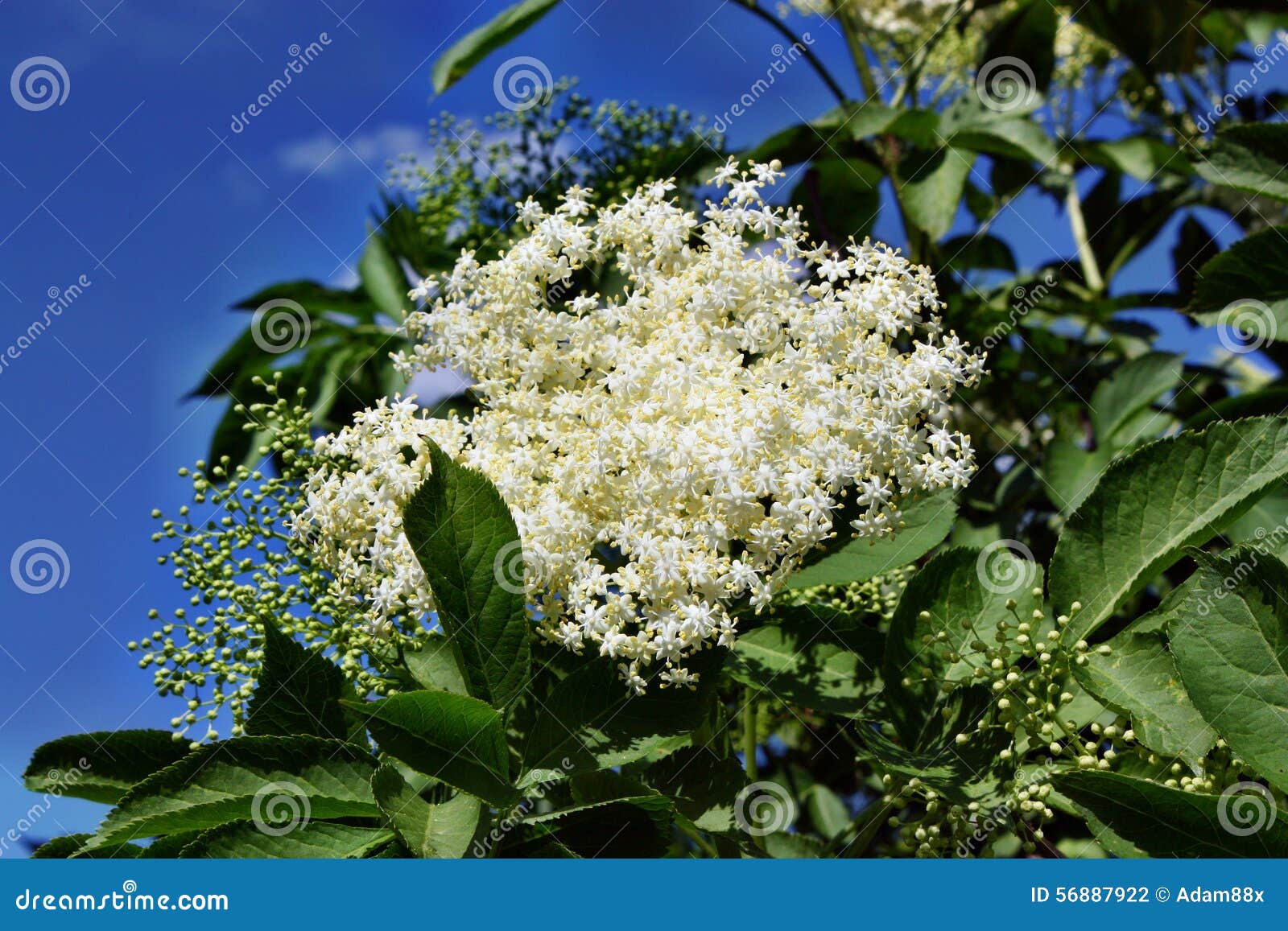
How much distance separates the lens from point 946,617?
1669 millimetres

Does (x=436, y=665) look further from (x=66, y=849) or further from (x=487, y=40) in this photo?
(x=487, y=40)

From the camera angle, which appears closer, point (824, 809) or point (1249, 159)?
point (1249, 159)

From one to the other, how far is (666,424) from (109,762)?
1.06m

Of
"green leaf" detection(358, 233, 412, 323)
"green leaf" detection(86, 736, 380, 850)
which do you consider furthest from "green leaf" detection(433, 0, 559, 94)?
"green leaf" detection(86, 736, 380, 850)

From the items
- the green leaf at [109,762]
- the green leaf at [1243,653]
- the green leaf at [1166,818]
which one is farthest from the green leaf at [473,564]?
the green leaf at [1243,653]

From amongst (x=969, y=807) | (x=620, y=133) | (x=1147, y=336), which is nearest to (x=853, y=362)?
(x=969, y=807)

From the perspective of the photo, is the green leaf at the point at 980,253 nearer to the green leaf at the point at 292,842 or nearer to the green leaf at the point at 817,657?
the green leaf at the point at 817,657

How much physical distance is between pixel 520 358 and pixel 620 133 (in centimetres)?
156

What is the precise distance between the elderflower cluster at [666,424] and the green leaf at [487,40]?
1.13 metres

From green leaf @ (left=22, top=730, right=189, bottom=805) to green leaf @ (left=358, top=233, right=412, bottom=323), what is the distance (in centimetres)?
152

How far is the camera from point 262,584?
1.75 m

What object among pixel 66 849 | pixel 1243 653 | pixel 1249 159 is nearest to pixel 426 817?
Answer: pixel 66 849

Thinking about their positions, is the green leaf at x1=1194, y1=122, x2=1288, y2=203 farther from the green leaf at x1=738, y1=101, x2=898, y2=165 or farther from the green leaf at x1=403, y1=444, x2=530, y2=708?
the green leaf at x1=403, y1=444, x2=530, y2=708

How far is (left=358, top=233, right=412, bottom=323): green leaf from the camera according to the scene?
120 inches
